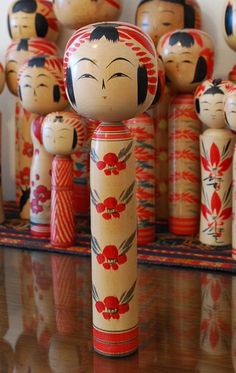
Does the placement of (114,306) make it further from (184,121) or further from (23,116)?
(23,116)

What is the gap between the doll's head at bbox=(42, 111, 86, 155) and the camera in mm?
823

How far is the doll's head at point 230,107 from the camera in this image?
2.46 ft

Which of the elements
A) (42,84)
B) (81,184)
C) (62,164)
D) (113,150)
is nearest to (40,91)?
(42,84)

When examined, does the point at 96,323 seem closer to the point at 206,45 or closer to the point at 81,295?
the point at 81,295

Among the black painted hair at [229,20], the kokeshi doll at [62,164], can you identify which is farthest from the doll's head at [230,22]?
the kokeshi doll at [62,164]

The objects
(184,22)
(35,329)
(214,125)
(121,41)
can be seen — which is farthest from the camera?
(184,22)

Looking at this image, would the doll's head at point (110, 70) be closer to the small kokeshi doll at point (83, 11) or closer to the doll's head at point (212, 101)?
the doll's head at point (212, 101)

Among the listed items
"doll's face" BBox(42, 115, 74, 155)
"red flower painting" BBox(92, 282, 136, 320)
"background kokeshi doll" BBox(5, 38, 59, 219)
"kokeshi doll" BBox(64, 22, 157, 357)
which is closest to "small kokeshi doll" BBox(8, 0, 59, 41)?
"background kokeshi doll" BBox(5, 38, 59, 219)

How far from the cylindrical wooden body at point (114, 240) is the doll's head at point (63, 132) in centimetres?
29

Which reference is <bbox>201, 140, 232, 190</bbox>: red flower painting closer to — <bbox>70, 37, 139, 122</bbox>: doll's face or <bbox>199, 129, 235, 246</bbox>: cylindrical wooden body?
<bbox>199, 129, 235, 246</bbox>: cylindrical wooden body

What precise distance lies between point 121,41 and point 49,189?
0.47m

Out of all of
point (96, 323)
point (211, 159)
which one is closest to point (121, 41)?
point (96, 323)

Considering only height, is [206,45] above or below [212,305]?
above

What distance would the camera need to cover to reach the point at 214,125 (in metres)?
0.84
